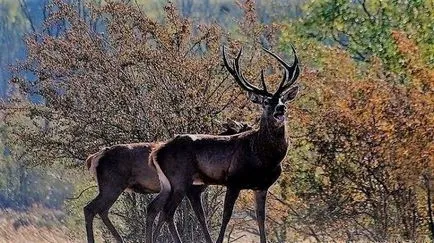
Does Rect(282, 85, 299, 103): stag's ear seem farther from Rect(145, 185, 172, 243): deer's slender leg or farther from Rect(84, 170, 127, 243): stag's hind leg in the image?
Rect(84, 170, 127, 243): stag's hind leg

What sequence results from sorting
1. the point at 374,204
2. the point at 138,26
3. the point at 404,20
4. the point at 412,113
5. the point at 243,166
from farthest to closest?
the point at 404,20
the point at 138,26
the point at 374,204
the point at 412,113
the point at 243,166

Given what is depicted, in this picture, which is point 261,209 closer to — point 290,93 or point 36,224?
point 290,93

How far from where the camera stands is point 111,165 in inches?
619

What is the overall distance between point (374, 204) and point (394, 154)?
1.68 meters

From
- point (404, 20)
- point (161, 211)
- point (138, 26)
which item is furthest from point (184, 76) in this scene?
point (404, 20)

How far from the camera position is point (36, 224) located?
6744cm

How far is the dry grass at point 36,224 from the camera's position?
55.1 meters

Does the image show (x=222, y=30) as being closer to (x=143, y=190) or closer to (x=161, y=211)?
(x=143, y=190)

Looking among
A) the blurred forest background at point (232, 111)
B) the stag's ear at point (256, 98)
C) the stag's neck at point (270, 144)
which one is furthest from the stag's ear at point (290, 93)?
the blurred forest background at point (232, 111)

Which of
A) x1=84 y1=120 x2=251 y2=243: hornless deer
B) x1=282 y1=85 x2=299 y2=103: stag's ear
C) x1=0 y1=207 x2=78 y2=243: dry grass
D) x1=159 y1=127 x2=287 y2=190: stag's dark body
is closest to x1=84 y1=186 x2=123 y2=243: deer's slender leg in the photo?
x1=84 y1=120 x2=251 y2=243: hornless deer

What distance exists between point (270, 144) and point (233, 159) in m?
0.60

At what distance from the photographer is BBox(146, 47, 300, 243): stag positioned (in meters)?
13.6

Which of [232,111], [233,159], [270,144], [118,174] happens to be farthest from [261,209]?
[232,111]

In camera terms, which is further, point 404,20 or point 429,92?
point 404,20
